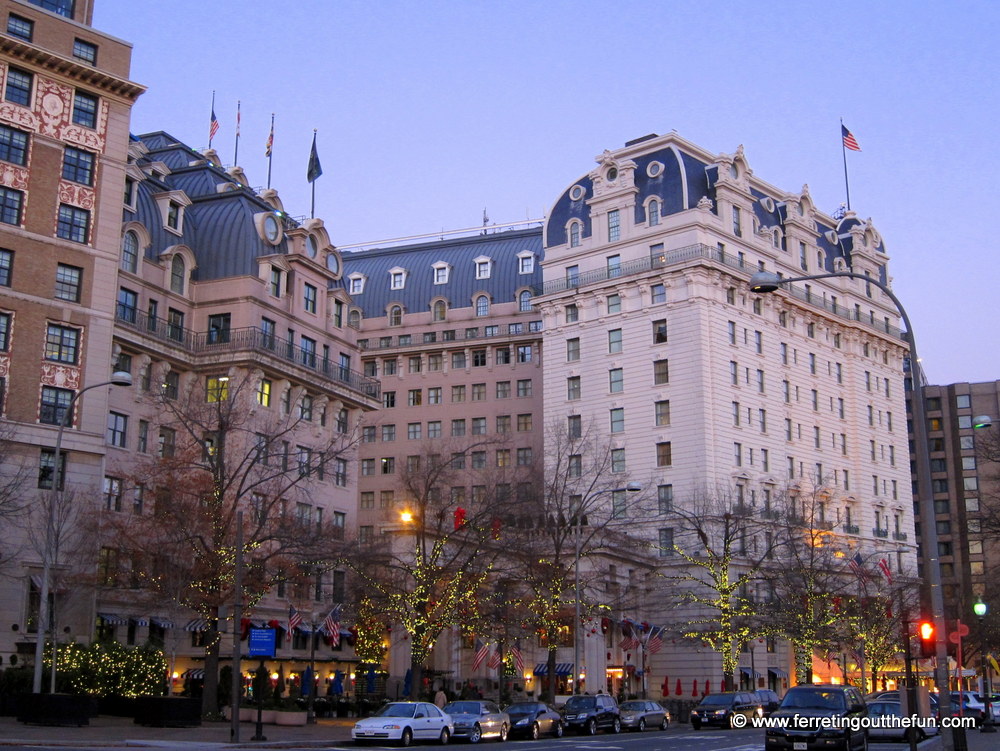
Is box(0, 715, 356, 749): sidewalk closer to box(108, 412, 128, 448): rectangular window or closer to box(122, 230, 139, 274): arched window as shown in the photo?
box(108, 412, 128, 448): rectangular window

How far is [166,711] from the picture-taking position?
134 feet

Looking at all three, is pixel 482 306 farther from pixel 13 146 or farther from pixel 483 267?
pixel 13 146

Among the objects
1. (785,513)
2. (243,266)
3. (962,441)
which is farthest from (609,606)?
(962,441)

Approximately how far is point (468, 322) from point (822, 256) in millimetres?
31650

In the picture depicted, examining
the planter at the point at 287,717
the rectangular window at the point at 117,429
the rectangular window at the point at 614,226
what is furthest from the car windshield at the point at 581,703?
the rectangular window at the point at 614,226

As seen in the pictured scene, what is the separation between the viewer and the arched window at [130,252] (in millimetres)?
62469

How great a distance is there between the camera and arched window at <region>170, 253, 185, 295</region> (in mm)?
67000

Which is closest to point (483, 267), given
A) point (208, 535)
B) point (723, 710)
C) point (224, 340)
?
point (224, 340)

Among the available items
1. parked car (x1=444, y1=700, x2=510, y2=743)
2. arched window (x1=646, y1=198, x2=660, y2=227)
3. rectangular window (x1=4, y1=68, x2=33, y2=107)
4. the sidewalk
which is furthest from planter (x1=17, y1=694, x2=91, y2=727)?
arched window (x1=646, y1=198, x2=660, y2=227)

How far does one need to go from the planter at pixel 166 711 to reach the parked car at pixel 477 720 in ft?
29.1

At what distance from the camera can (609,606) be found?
62.0 m

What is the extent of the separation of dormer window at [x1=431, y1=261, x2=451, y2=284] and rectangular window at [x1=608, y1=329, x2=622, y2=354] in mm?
25943

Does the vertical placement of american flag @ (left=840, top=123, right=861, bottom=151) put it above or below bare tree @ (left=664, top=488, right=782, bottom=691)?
above

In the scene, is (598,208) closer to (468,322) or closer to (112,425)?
(468,322)
